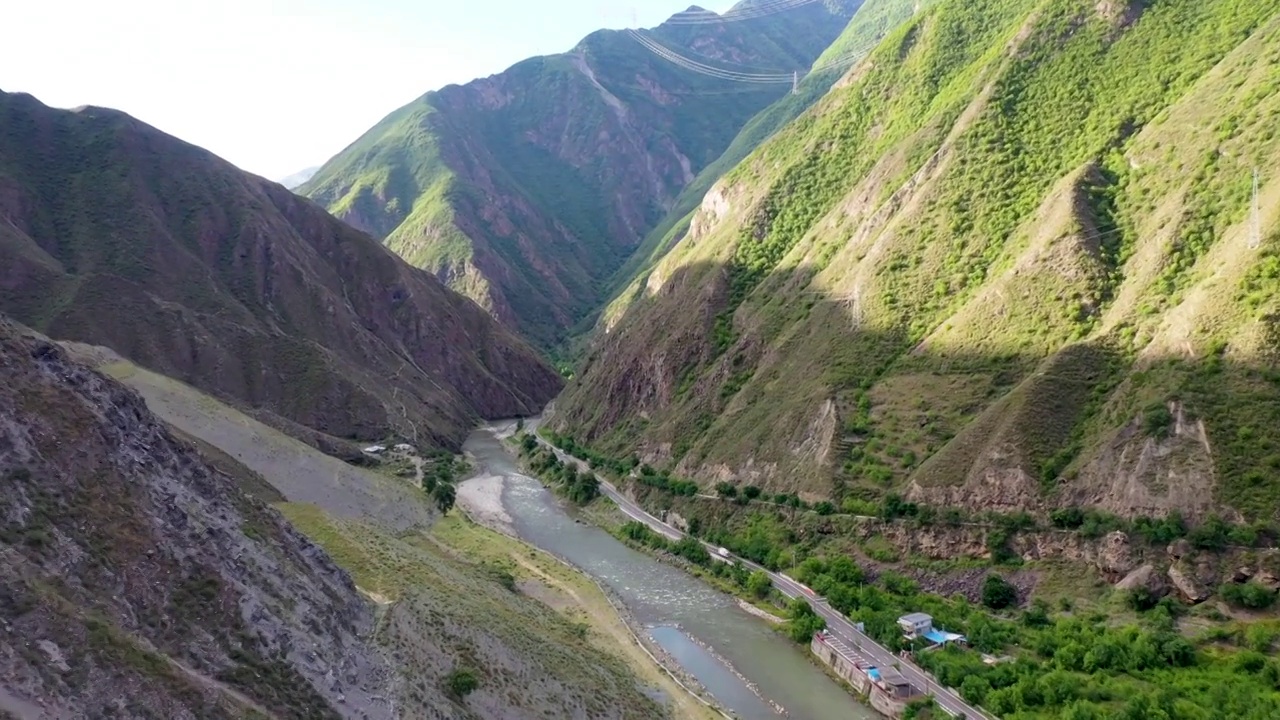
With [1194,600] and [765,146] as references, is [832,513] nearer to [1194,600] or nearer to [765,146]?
[1194,600]

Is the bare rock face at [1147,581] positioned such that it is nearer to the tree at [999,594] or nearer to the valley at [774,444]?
the valley at [774,444]

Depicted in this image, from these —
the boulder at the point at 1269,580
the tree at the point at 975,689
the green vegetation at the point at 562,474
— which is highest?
the boulder at the point at 1269,580

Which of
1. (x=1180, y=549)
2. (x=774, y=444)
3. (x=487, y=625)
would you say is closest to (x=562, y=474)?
(x=774, y=444)

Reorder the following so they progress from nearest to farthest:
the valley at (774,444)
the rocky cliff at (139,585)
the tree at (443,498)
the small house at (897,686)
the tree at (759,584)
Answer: the rocky cliff at (139,585), the valley at (774,444), the small house at (897,686), the tree at (759,584), the tree at (443,498)

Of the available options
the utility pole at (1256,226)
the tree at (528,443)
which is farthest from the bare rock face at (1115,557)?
the tree at (528,443)

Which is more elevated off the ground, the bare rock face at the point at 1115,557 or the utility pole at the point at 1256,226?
the utility pole at the point at 1256,226

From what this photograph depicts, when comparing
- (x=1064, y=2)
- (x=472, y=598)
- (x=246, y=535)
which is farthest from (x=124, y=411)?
(x=1064, y=2)
